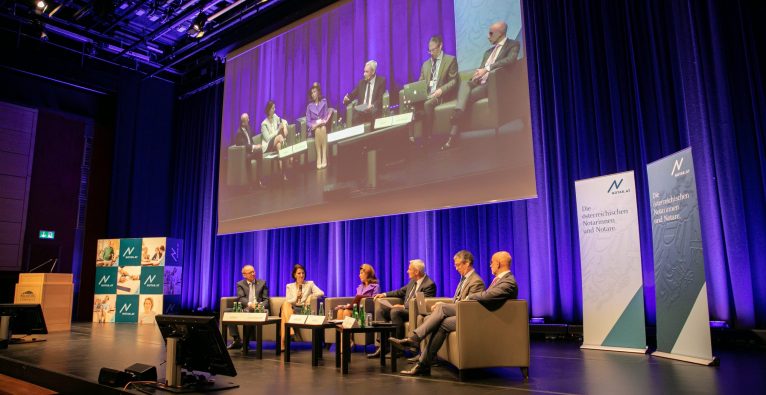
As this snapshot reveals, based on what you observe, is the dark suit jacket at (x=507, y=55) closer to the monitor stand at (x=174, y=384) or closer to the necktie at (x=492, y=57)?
the necktie at (x=492, y=57)

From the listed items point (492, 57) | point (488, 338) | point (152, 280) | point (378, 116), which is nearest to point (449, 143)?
point (492, 57)

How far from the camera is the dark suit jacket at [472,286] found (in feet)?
13.4

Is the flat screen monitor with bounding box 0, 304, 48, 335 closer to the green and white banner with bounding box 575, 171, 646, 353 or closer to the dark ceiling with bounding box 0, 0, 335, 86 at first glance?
the dark ceiling with bounding box 0, 0, 335, 86

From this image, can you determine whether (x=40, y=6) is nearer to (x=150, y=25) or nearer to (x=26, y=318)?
(x=150, y=25)

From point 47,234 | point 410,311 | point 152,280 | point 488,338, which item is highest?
point 47,234

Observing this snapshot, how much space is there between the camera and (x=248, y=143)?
8086 millimetres

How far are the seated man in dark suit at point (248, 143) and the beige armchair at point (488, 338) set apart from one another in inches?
190

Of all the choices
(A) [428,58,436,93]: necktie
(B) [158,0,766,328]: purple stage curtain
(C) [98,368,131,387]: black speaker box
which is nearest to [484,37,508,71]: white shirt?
(A) [428,58,436,93]: necktie

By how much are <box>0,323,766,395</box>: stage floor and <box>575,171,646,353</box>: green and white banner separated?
0.82 ft

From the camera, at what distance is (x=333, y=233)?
826 centimetres

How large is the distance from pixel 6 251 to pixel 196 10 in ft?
17.4

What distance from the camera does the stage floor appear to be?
3.16 m

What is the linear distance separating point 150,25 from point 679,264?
9.17 meters

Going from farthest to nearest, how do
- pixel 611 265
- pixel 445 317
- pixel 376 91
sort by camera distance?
pixel 376 91
pixel 611 265
pixel 445 317
